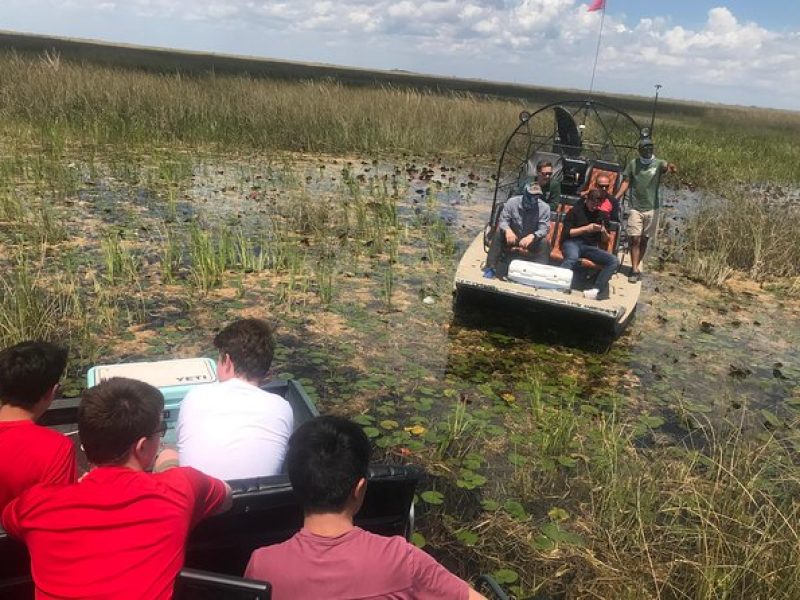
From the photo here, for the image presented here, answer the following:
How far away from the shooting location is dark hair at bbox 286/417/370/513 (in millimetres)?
2082

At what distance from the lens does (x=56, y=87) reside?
16.5m

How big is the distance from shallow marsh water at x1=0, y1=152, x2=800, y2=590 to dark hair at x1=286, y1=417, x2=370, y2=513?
198 centimetres

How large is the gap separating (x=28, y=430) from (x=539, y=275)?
5.48 meters

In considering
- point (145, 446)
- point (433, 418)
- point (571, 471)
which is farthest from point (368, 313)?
point (145, 446)

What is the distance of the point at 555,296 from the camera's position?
6.73 m

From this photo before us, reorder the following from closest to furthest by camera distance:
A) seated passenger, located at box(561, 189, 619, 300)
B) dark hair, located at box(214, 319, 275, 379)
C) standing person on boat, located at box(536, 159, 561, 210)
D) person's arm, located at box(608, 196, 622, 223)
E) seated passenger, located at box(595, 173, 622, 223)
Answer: dark hair, located at box(214, 319, 275, 379) < seated passenger, located at box(561, 189, 619, 300) < seated passenger, located at box(595, 173, 622, 223) < person's arm, located at box(608, 196, 622, 223) < standing person on boat, located at box(536, 159, 561, 210)

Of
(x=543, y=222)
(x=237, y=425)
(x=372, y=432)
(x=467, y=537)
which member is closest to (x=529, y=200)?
(x=543, y=222)

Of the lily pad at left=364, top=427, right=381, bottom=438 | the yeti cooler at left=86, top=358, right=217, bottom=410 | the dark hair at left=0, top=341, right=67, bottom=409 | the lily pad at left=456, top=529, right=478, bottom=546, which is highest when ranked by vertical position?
the dark hair at left=0, top=341, right=67, bottom=409

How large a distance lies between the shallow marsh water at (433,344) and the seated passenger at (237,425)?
61.4 inches

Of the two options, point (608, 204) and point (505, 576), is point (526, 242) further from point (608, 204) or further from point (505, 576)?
point (505, 576)

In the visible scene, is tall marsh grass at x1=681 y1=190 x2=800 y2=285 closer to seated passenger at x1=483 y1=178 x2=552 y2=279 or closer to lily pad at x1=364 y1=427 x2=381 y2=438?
seated passenger at x1=483 y1=178 x2=552 y2=279

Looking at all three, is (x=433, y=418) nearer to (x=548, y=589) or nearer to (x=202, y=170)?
(x=548, y=589)

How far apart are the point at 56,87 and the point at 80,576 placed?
17.7 m

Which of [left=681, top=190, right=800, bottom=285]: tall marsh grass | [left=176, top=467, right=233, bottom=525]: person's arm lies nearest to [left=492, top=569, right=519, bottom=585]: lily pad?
[left=176, top=467, right=233, bottom=525]: person's arm
